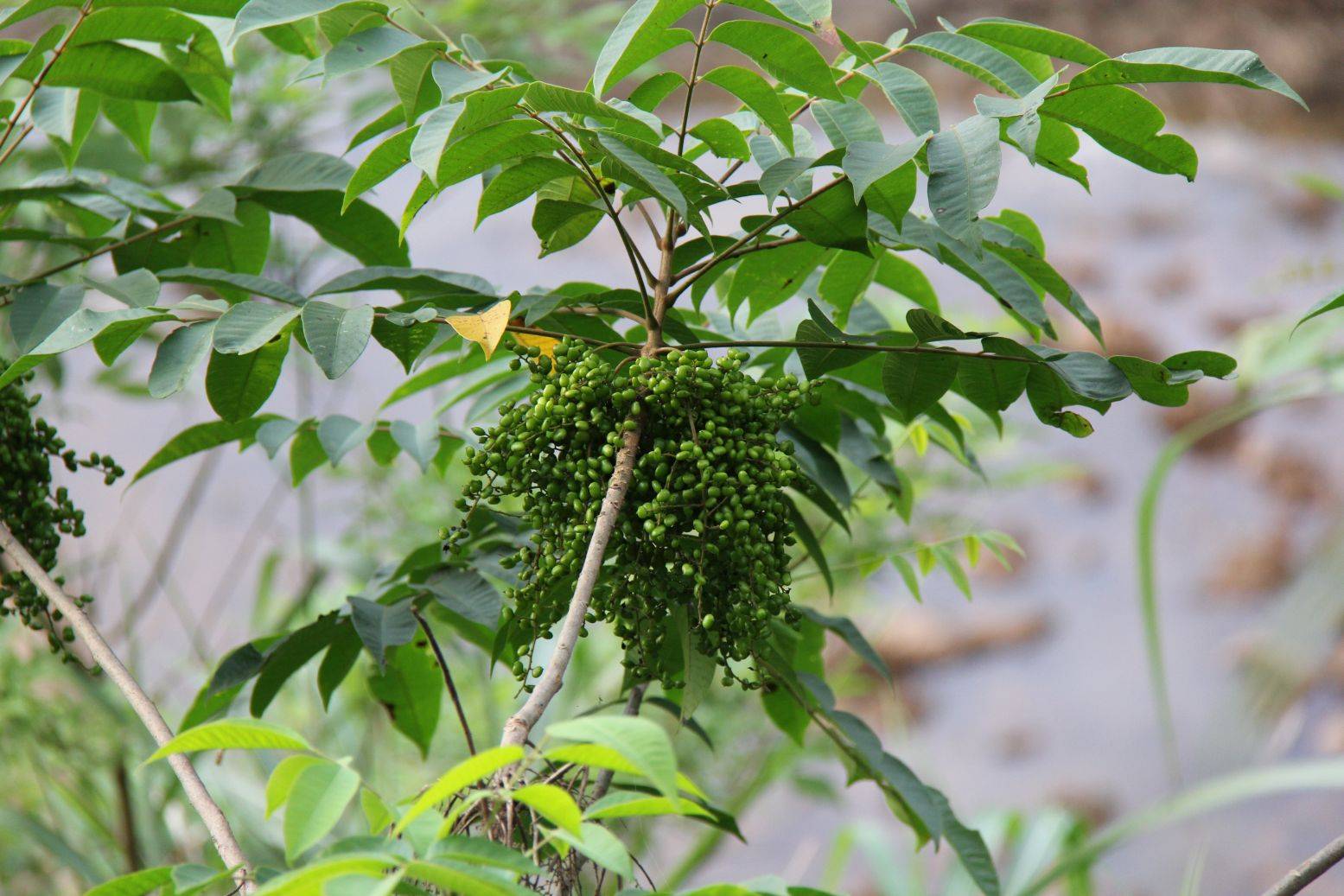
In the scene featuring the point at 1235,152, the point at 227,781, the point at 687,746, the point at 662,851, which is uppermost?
the point at 1235,152

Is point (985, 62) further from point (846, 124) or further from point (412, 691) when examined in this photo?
point (412, 691)

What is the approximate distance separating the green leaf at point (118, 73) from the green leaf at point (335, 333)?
0.30 meters

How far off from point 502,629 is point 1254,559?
3.28 meters

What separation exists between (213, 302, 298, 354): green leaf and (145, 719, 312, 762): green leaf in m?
0.18

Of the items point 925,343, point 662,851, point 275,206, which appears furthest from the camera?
point 662,851

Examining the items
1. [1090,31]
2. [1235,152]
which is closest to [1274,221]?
[1235,152]

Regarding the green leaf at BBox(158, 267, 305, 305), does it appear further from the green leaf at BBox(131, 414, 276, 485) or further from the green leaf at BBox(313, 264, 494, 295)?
the green leaf at BBox(131, 414, 276, 485)

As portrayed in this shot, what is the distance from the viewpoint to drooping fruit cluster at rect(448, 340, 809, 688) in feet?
1.76

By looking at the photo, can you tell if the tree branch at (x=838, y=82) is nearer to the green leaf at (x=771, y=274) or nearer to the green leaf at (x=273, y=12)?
the green leaf at (x=771, y=274)


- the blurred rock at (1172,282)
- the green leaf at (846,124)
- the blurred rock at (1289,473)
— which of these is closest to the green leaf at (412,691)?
the green leaf at (846,124)

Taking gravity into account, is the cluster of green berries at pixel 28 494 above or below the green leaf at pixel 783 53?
below

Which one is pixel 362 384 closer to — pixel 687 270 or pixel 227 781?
pixel 227 781

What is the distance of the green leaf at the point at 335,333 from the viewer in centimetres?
51

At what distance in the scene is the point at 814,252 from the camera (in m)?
0.67
